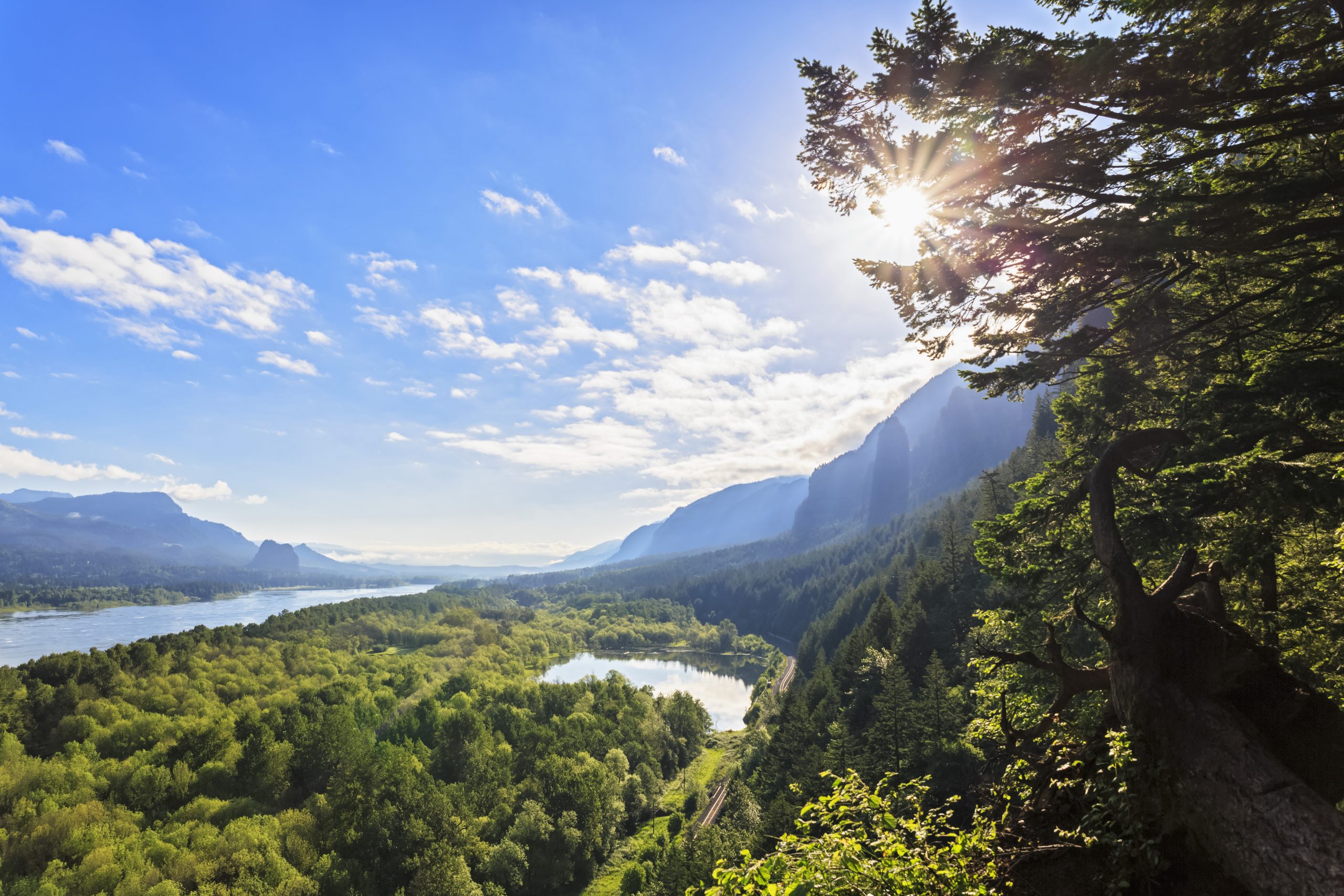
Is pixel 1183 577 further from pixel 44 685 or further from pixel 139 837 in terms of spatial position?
pixel 44 685

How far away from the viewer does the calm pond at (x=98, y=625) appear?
95000 mm

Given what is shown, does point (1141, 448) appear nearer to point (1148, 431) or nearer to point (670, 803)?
point (1148, 431)

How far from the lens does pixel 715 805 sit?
44.0m

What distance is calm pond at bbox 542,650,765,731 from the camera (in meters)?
77.3

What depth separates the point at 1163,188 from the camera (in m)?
7.29

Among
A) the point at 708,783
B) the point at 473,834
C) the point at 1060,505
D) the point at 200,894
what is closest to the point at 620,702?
the point at 708,783

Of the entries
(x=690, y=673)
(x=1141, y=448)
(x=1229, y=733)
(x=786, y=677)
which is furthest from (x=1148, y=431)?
(x=690, y=673)

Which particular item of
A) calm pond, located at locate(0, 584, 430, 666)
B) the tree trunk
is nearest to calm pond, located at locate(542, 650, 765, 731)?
calm pond, located at locate(0, 584, 430, 666)

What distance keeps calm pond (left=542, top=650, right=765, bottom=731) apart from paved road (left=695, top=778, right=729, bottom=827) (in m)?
16.7

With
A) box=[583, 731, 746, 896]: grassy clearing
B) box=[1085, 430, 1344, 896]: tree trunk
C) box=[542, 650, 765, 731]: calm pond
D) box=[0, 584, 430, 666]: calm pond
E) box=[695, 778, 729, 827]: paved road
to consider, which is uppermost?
box=[1085, 430, 1344, 896]: tree trunk

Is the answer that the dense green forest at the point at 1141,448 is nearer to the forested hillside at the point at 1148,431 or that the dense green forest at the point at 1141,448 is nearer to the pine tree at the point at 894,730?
the forested hillside at the point at 1148,431

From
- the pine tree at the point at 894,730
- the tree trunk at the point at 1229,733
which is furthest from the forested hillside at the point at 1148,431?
the pine tree at the point at 894,730

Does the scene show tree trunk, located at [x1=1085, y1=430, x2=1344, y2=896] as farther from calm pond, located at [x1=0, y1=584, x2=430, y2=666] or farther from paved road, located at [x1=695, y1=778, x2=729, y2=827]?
calm pond, located at [x1=0, y1=584, x2=430, y2=666]

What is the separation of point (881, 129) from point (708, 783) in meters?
54.3
